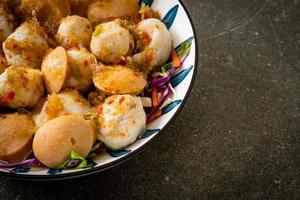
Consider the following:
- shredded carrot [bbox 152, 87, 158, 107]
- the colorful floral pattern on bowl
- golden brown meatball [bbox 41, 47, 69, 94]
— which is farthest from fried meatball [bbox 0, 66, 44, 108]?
shredded carrot [bbox 152, 87, 158, 107]

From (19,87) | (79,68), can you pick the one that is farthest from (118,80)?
(19,87)

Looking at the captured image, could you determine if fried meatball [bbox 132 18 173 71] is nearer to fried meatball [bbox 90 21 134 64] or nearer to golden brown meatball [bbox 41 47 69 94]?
fried meatball [bbox 90 21 134 64]

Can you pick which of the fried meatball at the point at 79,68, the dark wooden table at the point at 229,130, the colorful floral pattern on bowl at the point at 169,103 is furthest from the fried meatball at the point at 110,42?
the dark wooden table at the point at 229,130

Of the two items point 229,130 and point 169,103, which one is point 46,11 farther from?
point 229,130

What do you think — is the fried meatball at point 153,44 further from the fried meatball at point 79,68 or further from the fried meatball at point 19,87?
the fried meatball at point 19,87

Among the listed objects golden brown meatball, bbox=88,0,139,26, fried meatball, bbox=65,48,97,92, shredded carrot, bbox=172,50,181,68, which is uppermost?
golden brown meatball, bbox=88,0,139,26

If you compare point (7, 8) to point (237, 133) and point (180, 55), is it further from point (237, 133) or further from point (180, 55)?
point (237, 133)

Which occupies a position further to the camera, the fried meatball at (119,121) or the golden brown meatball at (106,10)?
the golden brown meatball at (106,10)
